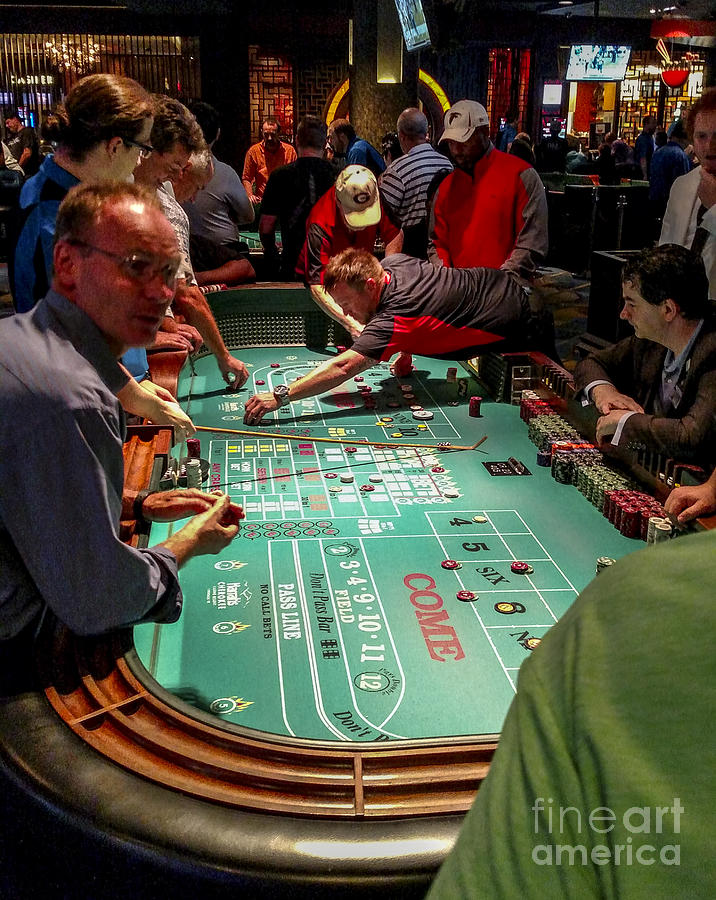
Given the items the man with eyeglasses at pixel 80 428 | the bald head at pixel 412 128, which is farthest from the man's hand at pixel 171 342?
the bald head at pixel 412 128

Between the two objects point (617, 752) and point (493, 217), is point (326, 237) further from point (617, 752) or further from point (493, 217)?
point (617, 752)

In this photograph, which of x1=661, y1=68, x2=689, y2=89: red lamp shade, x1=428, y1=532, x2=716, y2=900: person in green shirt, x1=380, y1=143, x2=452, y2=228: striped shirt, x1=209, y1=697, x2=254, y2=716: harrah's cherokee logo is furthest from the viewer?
x1=661, y1=68, x2=689, y2=89: red lamp shade

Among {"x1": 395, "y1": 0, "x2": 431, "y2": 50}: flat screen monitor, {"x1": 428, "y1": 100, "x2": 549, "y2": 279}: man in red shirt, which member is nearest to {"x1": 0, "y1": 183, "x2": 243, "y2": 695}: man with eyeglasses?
{"x1": 428, "y1": 100, "x2": 549, "y2": 279}: man in red shirt

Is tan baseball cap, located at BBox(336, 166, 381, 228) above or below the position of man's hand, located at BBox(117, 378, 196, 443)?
above

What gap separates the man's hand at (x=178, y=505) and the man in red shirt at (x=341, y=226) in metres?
2.63

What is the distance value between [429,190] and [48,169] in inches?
125

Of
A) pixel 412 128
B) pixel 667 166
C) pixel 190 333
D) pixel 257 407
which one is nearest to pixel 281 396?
pixel 257 407

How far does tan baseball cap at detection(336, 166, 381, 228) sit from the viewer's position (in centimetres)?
473

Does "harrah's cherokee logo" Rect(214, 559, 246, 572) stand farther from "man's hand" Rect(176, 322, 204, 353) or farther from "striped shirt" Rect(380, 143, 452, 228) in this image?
"striped shirt" Rect(380, 143, 452, 228)

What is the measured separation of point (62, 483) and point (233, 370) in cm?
261

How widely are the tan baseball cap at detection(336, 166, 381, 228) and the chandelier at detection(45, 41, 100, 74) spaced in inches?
418

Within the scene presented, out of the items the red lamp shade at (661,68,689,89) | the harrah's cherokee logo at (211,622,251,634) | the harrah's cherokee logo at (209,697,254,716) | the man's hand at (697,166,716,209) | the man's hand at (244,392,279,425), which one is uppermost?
the red lamp shade at (661,68,689,89)

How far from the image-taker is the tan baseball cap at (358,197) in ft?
15.5

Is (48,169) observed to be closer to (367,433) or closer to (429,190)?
(367,433)
